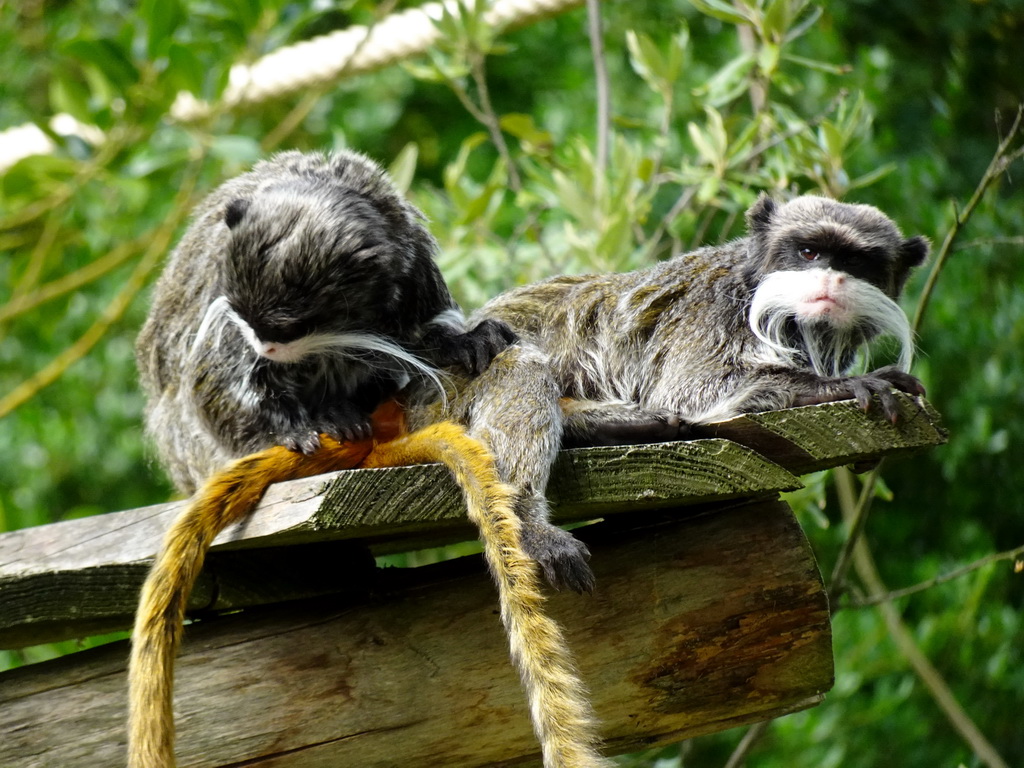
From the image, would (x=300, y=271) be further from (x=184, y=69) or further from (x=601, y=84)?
(x=601, y=84)

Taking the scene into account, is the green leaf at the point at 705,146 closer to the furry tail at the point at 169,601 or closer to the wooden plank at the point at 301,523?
the wooden plank at the point at 301,523

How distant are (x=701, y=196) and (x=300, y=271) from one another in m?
1.67

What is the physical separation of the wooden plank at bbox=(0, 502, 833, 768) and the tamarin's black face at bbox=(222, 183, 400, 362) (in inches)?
21.3

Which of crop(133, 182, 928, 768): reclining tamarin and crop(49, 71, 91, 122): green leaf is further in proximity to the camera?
crop(49, 71, 91, 122): green leaf

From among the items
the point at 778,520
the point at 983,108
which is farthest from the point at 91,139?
the point at 983,108

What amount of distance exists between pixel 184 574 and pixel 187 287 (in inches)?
39.4

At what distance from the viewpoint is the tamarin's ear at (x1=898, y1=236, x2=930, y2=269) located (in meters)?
2.49

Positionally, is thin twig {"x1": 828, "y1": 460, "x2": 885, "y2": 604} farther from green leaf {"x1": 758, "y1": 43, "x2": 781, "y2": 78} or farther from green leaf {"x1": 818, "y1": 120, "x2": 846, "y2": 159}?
green leaf {"x1": 758, "y1": 43, "x2": 781, "y2": 78}

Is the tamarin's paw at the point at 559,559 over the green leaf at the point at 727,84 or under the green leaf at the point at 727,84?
under

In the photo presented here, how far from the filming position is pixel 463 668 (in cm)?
215

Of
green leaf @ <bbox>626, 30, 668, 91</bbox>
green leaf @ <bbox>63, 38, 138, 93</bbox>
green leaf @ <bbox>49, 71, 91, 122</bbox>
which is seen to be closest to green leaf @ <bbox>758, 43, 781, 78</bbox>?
green leaf @ <bbox>626, 30, 668, 91</bbox>

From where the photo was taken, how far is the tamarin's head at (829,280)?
2295 mm

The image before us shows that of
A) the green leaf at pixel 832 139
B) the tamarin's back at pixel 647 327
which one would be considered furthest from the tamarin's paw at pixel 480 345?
the green leaf at pixel 832 139

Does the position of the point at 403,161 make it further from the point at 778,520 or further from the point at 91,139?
the point at 778,520
